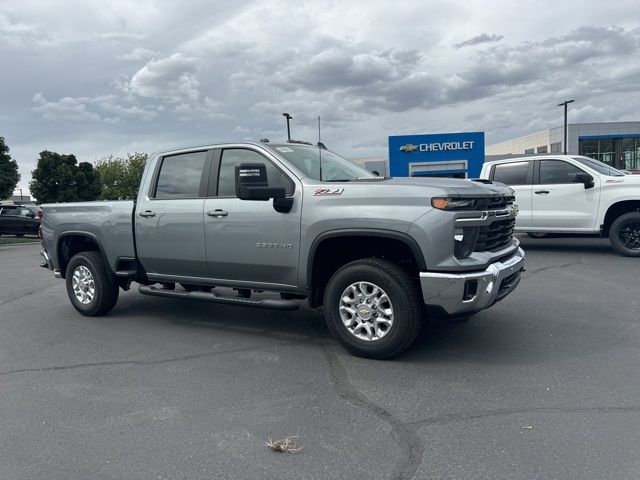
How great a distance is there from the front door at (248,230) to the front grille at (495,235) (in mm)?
1618

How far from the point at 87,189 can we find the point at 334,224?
36.1 meters

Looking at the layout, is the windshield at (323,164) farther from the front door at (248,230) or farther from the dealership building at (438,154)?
the dealership building at (438,154)

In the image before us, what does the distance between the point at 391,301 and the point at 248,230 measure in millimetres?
1613

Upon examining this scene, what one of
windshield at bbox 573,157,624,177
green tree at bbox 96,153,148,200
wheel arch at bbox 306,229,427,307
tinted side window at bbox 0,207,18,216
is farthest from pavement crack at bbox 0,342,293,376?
green tree at bbox 96,153,148,200

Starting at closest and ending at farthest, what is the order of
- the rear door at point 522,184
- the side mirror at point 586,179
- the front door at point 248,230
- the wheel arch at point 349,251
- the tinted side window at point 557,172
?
the wheel arch at point 349,251 < the front door at point 248,230 < the side mirror at point 586,179 < the tinted side window at point 557,172 < the rear door at point 522,184

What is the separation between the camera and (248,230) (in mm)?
5398

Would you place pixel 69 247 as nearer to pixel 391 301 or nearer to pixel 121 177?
pixel 391 301

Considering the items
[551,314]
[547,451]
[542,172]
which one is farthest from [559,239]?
[547,451]

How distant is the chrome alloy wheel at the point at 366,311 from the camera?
4746 millimetres

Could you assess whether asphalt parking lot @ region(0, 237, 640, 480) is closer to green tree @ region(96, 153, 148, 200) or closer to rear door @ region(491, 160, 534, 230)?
rear door @ region(491, 160, 534, 230)

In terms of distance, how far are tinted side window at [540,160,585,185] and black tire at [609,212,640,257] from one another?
116 cm

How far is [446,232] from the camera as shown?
4.42m

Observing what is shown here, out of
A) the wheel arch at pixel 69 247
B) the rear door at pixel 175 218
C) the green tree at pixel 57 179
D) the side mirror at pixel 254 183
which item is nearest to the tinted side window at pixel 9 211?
the green tree at pixel 57 179

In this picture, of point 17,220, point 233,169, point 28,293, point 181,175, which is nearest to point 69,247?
point 181,175
